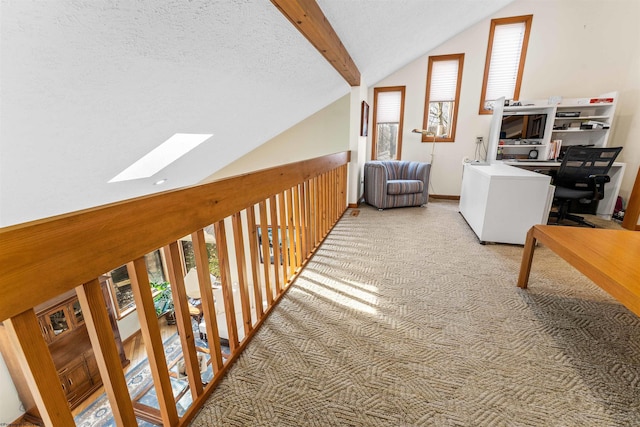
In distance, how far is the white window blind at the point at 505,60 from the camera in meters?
4.20

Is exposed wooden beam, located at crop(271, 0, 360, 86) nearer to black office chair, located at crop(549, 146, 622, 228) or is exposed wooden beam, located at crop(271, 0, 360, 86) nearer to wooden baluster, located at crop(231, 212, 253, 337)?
wooden baluster, located at crop(231, 212, 253, 337)

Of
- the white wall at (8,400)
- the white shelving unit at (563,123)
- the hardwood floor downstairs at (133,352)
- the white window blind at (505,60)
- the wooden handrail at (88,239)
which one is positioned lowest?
the hardwood floor downstairs at (133,352)

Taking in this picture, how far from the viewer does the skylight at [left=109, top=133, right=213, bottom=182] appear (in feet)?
8.67

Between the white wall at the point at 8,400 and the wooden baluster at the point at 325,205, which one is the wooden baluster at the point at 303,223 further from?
the white wall at the point at 8,400

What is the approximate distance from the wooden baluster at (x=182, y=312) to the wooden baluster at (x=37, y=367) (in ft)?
1.17

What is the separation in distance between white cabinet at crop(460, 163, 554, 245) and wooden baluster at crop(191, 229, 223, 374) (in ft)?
8.56

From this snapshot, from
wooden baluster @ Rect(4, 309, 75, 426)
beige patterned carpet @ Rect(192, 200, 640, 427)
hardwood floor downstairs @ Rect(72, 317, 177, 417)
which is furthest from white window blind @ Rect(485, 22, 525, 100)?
hardwood floor downstairs @ Rect(72, 317, 177, 417)

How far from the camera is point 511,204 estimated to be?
2.56 m

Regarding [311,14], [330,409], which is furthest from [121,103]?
[330,409]

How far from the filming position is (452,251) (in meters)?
2.55

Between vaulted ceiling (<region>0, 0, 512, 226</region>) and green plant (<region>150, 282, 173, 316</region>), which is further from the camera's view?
green plant (<region>150, 282, 173, 316</region>)

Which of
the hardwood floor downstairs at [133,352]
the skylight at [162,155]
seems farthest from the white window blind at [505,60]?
the hardwood floor downstairs at [133,352]

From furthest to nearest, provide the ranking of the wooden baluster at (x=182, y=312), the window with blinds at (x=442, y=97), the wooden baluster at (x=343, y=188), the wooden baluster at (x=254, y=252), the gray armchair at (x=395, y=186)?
the window with blinds at (x=442, y=97) → the gray armchair at (x=395, y=186) → the wooden baluster at (x=343, y=188) → the wooden baluster at (x=254, y=252) → the wooden baluster at (x=182, y=312)

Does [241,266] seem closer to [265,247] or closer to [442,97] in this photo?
[265,247]
